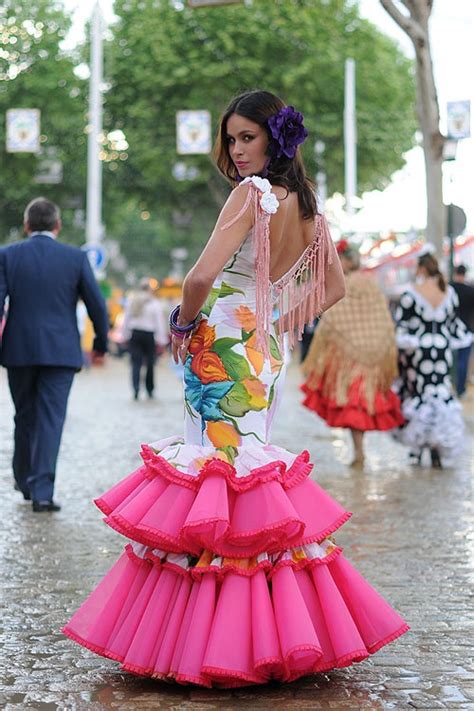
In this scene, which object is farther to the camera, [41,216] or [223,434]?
[41,216]

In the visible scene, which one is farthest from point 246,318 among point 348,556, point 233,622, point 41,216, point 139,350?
point 139,350

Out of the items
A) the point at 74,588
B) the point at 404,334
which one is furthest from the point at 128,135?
the point at 74,588

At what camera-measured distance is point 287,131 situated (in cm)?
477

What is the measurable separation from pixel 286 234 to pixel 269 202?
24 cm

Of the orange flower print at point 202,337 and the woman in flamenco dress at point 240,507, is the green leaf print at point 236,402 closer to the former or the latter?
the woman in flamenco dress at point 240,507

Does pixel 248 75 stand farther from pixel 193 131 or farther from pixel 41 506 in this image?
pixel 41 506

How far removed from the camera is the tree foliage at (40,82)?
47094 millimetres

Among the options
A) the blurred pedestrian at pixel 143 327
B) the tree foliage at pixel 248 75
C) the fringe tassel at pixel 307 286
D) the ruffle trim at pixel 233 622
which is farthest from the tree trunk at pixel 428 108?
the tree foliage at pixel 248 75

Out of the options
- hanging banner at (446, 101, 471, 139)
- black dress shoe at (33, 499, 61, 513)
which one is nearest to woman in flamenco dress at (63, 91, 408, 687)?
black dress shoe at (33, 499, 61, 513)

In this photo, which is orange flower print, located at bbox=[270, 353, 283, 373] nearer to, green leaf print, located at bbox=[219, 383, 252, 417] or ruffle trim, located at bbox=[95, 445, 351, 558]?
green leaf print, located at bbox=[219, 383, 252, 417]

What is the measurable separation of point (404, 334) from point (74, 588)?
5.84 metres

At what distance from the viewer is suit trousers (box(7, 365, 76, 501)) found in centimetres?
865

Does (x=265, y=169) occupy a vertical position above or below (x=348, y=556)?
above

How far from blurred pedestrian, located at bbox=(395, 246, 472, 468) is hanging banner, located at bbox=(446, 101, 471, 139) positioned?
9.84m
